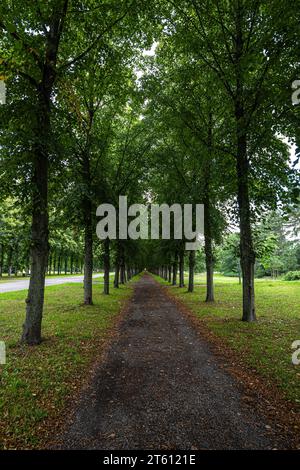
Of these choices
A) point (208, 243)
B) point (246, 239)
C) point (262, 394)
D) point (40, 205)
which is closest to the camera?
point (262, 394)

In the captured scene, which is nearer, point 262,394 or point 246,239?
point 262,394

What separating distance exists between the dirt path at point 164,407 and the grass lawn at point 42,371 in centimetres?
46

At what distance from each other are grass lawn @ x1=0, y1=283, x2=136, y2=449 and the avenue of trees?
101cm

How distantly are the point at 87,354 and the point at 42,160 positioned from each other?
5.58 meters

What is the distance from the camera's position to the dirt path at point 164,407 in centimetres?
361

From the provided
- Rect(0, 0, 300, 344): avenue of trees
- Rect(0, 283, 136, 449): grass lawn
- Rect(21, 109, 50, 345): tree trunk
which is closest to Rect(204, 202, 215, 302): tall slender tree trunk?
Rect(0, 0, 300, 344): avenue of trees

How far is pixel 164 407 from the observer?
446cm

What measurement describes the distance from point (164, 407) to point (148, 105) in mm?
13469

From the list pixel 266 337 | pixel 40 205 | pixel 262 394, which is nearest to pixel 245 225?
pixel 266 337

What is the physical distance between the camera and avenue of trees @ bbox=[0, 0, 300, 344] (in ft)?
23.0

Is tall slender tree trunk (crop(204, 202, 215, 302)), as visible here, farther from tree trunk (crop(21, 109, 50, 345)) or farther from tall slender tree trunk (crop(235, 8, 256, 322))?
tree trunk (crop(21, 109, 50, 345))

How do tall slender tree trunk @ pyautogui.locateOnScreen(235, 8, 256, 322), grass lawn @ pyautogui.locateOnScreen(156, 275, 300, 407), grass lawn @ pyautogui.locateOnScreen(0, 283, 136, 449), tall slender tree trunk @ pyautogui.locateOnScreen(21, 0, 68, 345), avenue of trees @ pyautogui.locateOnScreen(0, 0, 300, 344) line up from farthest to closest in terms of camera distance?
tall slender tree trunk @ pyautogui.locateOnScreen(235, 8, 256, 322) < tall slender tree trunk @ pyautogui.locateOnScreen(21, 0, 68, 345) < avenue of trees @ pyautogui.locateOnScreen(0, 0, 300, 344) < grass lawn @ pyautogui.locateOnScreen(156, 275, 300, 407) < grass lawn @ pyautogui.locateOnScreen(0, 283, 136, 449)

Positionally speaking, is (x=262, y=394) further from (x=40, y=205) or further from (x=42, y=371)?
(x=40, y=205)
